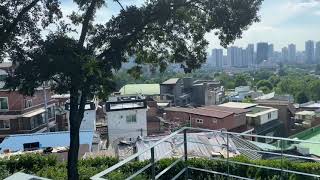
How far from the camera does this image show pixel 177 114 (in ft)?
122

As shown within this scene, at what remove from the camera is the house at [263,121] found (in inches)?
1403

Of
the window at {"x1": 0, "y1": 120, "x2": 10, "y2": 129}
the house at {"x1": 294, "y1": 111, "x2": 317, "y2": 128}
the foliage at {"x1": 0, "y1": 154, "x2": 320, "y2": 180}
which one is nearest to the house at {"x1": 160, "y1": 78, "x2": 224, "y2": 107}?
the house at {"x1": 294, "y1": 111, "x2": 317, "y2": 128}

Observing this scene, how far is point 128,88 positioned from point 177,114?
2389cm

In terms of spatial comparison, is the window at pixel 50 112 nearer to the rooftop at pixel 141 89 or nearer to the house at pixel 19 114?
the house at pixel 19 114

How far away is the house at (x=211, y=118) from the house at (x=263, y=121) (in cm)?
106

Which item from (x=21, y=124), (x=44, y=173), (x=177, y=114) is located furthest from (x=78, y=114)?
(x=177, y=114)

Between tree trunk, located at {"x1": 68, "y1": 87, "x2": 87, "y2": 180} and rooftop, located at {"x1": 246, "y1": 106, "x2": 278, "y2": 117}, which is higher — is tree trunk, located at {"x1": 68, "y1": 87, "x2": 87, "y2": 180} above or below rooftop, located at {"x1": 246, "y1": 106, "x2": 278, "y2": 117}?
above

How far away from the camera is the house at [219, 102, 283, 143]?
35.6 metres

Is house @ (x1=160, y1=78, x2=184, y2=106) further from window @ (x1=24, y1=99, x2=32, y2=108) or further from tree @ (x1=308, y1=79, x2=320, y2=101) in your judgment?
tree @ (x1=308, y1=79, x2=320, y2=101)

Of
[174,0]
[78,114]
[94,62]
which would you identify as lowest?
[78,114]

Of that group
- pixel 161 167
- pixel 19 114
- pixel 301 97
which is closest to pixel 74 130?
pixel 161 167

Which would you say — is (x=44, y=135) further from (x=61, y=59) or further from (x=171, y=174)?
(x=61, y=59)

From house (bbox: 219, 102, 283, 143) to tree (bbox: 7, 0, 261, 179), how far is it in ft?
87.8

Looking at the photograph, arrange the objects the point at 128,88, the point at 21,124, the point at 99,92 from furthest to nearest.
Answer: the point at 128,88 < the point at 21,124 < the point at 99,92
